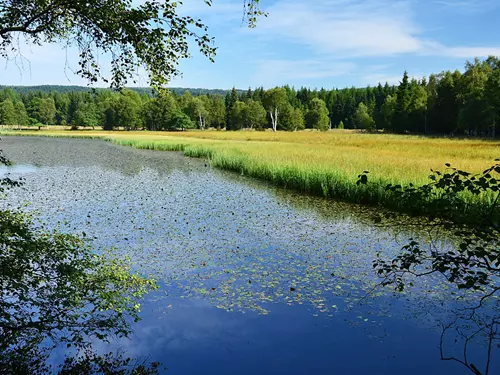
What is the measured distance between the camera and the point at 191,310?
6.80 m

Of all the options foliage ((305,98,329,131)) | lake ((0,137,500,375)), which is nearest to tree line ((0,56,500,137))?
foliage ((305,98,329,131))

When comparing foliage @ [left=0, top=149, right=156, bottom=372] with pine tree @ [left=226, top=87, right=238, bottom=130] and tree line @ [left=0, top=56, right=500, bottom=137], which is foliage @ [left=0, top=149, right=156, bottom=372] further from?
pine tree @ [left=226, top=87, right=238, bottom=130]

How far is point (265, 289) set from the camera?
769cm

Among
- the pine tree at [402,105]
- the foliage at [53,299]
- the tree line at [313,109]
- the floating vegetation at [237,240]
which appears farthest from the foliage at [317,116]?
the foliage at [53,299]

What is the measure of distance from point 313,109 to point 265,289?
306ft

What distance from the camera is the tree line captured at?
55794 mm

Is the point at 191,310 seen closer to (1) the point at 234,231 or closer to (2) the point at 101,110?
(1) the point at 234,231

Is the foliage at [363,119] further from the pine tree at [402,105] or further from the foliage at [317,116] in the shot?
the pine tree at [402,105]

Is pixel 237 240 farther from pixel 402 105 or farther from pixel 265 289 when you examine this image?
pixel 402 105

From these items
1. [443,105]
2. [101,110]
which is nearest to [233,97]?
[101,110]

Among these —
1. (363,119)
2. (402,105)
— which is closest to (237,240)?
(402,105)

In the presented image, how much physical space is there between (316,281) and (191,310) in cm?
274

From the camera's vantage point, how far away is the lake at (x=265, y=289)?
5.47 metres

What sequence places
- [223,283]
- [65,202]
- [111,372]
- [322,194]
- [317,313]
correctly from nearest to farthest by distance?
[111,372] → [317,313] → [223,283] → [65,202] → [322,194]
